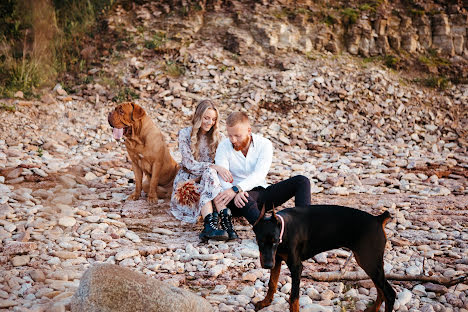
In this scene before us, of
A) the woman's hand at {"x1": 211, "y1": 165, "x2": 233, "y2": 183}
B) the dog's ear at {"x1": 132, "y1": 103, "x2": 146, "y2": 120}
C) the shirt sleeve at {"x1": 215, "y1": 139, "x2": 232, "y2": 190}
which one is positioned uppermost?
the dog's ear at {"x1": 132, "y1": 103, "x2": 146, "y2": 120}

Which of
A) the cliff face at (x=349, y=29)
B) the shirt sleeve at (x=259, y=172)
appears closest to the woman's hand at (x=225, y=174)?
the shirt sleeve at (x=259, y=172)

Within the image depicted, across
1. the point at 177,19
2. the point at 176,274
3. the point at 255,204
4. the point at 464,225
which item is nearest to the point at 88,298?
the point at 176,274

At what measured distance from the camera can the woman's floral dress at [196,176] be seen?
4781 mm

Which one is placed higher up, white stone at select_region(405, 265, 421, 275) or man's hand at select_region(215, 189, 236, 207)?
man's hand at select_region(215, 189, 236, 207)

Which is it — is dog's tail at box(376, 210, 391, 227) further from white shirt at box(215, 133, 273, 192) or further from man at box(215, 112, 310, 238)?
white shirt at box(215, 133, 273, 192)

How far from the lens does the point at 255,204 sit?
454 centimetres

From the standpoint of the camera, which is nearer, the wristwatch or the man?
the man

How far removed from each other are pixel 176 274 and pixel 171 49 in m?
8.41

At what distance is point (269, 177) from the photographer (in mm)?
7074

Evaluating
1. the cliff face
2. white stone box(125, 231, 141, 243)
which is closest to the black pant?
white stone box(125, 231, 141, 243)

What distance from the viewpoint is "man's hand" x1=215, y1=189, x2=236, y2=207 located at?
4.58 m

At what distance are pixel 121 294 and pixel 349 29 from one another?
11.2 m

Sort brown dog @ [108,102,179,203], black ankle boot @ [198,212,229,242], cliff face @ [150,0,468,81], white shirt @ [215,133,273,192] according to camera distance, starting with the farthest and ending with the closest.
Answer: cliff face @ [150,0,468,81] < brown dog @ [108,102,179,203] < white shirt @ [215,133,273,192] < black ankle boot @ [198,212,229,242]

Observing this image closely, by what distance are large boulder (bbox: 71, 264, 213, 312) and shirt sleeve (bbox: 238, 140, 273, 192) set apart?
203 cm
